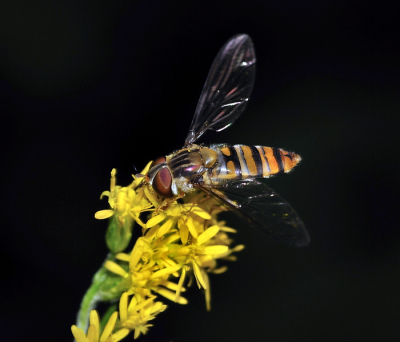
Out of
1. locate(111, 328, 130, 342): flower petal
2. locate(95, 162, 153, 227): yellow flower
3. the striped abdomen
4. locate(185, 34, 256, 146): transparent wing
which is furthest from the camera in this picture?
locate(185, 34, 256, 146): transparent wing

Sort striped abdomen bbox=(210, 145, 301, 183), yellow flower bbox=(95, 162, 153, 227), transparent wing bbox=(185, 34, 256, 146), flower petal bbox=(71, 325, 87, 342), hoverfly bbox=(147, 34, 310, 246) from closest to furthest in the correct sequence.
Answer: flower petal bbox=(71, 325, 87, 342), hoverfly bbox=(147, 34, 310, 246), yellow flower bbox=(95, 162, 153, 227), striped abdomen bbox=(210, 145, 301, 183), transparent wing bbox=(185, 34, 256, 146)

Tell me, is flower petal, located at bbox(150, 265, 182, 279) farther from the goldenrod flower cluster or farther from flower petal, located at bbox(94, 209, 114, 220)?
flower petal, located at bbox(94, 209, 114, 220)

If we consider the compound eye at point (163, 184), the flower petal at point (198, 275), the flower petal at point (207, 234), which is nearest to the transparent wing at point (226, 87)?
the compound eye at point (163, 184)

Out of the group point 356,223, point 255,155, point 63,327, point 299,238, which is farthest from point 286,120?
point 63,327

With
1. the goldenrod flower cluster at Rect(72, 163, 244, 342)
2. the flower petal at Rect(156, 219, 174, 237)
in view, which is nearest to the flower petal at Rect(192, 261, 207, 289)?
the goldenrod flower cluster at Rect(72, 163, 244, 342)

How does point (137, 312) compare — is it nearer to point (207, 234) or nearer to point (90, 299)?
point (90, 299)

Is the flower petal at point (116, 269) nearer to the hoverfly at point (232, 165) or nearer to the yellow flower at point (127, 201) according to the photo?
the yellow flower at point (127, 201)

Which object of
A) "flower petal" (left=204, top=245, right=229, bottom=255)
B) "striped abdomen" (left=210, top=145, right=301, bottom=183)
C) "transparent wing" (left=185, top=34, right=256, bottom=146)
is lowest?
"flower petal" (left=204, top=245, right=229, bottom=255)
